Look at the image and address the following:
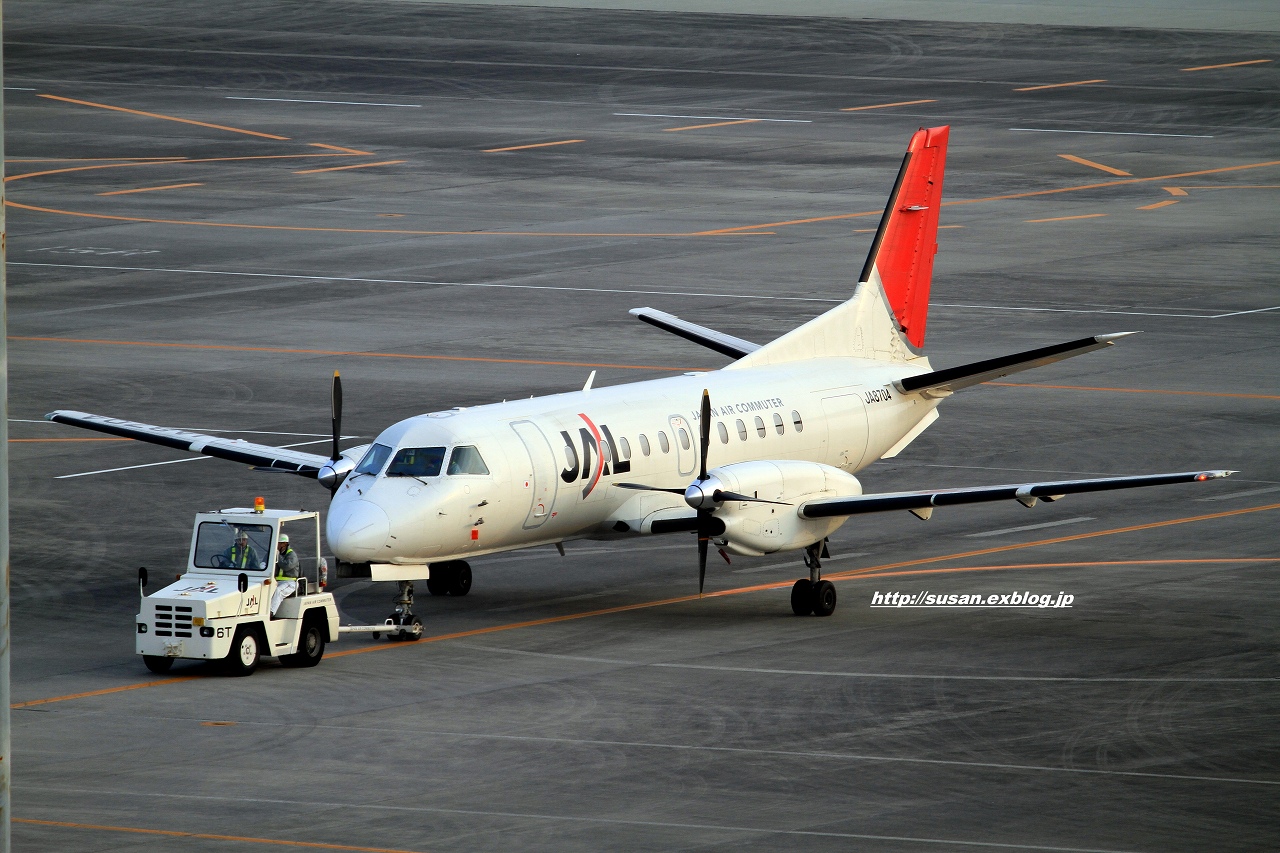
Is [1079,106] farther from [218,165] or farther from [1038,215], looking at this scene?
[218,165]

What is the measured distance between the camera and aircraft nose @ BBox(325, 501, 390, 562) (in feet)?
80.6

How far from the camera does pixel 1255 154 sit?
233 feet

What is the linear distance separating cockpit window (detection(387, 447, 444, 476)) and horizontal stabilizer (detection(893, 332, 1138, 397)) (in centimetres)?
876

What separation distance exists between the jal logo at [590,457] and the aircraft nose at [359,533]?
2.97m

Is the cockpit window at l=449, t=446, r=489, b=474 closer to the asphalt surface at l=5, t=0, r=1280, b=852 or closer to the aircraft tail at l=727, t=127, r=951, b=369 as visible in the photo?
the asphalt surface at l=5, t=0, r=1280, b=852

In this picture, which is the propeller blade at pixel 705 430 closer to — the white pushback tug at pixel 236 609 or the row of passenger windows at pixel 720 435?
the row of passenger windows at pixel 720 435

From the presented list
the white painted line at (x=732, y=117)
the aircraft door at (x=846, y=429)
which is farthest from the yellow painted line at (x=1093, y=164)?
the aircraft door at (x=846, y=429)

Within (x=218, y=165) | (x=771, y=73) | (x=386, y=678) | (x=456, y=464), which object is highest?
(x=771, y=73)

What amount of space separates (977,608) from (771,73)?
6222 centimetres

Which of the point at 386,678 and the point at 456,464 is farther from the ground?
the point at 456,464

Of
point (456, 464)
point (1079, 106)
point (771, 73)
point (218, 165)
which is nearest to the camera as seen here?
point (456, 464)

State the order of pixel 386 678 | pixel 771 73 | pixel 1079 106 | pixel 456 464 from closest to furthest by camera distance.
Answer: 1. pixel 386 678
2. pixel 456 464
3. pixel 1079 106
4. pixel 771 73

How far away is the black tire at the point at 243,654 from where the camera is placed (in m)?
23.8

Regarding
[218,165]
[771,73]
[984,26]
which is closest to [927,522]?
[218,165]
